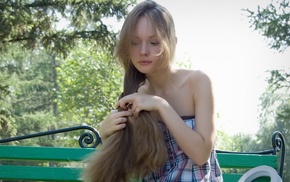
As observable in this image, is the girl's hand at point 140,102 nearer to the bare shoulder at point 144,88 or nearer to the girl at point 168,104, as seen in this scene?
the girl at point 168,104

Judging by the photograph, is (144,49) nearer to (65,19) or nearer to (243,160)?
(243,160)

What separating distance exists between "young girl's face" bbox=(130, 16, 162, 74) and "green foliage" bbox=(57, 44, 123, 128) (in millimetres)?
17248

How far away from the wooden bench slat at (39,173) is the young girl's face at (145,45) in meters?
1.03

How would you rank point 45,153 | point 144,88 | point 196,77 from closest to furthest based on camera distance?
1. point 196,77
2. point 144,88
3. point 45,153

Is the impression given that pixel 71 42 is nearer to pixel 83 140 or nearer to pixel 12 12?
pixel 12 12

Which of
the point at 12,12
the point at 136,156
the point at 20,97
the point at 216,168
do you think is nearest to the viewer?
the point at 136,156

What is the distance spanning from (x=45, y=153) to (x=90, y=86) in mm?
17115

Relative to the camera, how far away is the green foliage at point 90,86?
1955 centimetres

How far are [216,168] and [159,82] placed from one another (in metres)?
0.40

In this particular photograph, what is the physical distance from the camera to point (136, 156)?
1929mm

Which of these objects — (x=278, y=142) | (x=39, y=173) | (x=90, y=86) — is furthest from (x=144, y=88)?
(x=90, y=86)

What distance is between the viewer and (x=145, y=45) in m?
1.98

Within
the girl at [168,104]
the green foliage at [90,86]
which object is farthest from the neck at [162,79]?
the green foliage at [90,86]

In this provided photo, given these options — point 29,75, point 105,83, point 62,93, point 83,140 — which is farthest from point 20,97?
point 83,140
